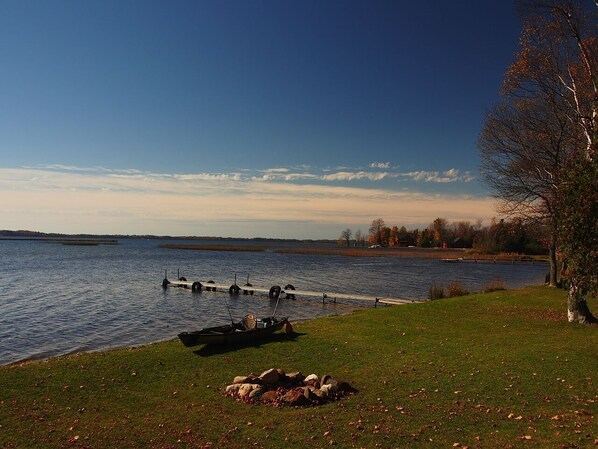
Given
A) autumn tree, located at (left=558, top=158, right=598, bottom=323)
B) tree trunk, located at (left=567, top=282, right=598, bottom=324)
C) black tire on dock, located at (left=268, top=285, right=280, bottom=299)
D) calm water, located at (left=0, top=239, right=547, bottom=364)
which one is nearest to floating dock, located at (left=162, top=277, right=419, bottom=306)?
black tire on dock, located at (left=268, top=285, right=280, bottom=299)

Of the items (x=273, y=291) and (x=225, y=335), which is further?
(x=273, y=291)

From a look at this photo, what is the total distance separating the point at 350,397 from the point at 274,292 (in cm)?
3156

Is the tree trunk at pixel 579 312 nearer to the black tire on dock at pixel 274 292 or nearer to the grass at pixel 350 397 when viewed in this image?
the grass at pixel 350 397

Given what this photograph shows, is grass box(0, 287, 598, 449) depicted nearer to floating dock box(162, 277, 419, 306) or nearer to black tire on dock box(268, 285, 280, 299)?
floating dock box(162, 277, 419, 306)

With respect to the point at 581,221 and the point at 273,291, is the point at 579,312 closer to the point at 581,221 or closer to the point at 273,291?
the point at 581,221

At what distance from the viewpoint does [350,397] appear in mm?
12922

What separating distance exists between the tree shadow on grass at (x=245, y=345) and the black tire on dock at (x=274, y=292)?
70.2 feet

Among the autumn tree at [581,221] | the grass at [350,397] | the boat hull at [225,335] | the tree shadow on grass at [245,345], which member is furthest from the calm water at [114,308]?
the autumn tree at [581,221]

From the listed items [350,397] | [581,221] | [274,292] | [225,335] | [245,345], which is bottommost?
[274,292]

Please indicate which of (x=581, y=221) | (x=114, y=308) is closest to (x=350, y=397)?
(x=581, y=221)

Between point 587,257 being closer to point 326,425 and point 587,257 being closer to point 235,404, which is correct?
point 326,425

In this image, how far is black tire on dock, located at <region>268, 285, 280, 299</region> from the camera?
43594 millimetres

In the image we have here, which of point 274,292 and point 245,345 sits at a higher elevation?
point 245,345

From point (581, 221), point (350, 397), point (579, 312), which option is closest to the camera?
point (350, 397)
